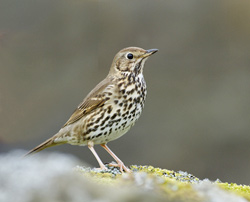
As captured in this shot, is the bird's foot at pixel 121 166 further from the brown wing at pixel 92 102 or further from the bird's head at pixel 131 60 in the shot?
the bird's head at pixel 131 60

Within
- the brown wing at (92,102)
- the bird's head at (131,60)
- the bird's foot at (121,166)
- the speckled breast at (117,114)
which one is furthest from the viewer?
the bird's head at (131,60)

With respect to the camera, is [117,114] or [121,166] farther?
[117,114]

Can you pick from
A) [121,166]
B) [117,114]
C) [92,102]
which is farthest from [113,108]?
[121,166]

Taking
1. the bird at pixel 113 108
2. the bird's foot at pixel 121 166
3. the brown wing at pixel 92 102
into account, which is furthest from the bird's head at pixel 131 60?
the bird's foot at pixel 121 166

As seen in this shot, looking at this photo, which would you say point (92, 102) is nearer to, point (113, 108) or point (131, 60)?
point (113, 108)

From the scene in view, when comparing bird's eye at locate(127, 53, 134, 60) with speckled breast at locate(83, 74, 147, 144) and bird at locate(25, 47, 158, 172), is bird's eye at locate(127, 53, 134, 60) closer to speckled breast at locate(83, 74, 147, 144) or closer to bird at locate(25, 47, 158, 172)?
bird at locate(25, 47, 158, 172)

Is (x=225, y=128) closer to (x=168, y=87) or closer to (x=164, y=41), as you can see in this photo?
(x=168, y=87)

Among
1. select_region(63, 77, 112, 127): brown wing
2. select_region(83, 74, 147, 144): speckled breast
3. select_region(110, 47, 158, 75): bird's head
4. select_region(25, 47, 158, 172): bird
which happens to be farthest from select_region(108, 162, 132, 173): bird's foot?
select_region(110, 47, 158, 75): bird's head

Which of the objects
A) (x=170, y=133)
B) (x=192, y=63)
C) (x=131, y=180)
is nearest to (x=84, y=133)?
(x=131, y=180)
